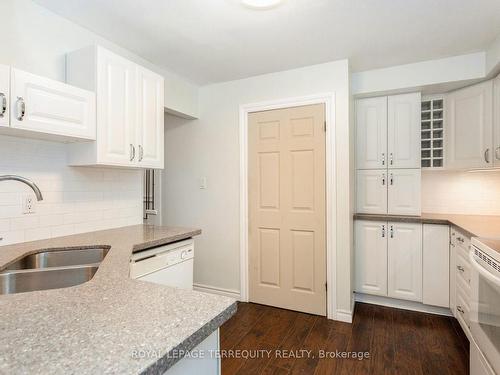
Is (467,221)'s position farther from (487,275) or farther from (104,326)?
(104,326)

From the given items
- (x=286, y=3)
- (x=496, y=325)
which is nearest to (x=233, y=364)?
(x=496, y=325)

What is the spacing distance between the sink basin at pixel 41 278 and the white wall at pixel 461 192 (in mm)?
3131

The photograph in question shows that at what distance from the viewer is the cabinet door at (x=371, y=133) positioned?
2836mm

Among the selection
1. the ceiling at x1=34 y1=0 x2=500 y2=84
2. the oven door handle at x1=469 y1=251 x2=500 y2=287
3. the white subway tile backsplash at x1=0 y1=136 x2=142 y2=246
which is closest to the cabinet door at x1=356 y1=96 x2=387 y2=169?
the ceiling at x1=34 y1=0 x2=500 y2=84

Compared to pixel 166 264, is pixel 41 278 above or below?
above

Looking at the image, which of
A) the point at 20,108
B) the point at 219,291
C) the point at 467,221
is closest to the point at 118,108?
the point at 20,108

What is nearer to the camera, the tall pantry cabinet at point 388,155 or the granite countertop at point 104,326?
the granite countertop at point 104,326

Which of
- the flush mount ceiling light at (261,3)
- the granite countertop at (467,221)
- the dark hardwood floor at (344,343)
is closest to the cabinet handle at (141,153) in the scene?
the flush mount ceiling light at (261,3)

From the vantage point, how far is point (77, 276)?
1.29m

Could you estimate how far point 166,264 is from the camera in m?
1.90

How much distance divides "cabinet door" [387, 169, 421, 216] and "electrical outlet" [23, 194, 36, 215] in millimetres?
2963

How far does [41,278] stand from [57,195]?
0.80m

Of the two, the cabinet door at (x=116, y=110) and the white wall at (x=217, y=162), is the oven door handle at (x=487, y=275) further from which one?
the cabinet door at (x=116, y=110)

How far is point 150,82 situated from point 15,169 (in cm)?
107
